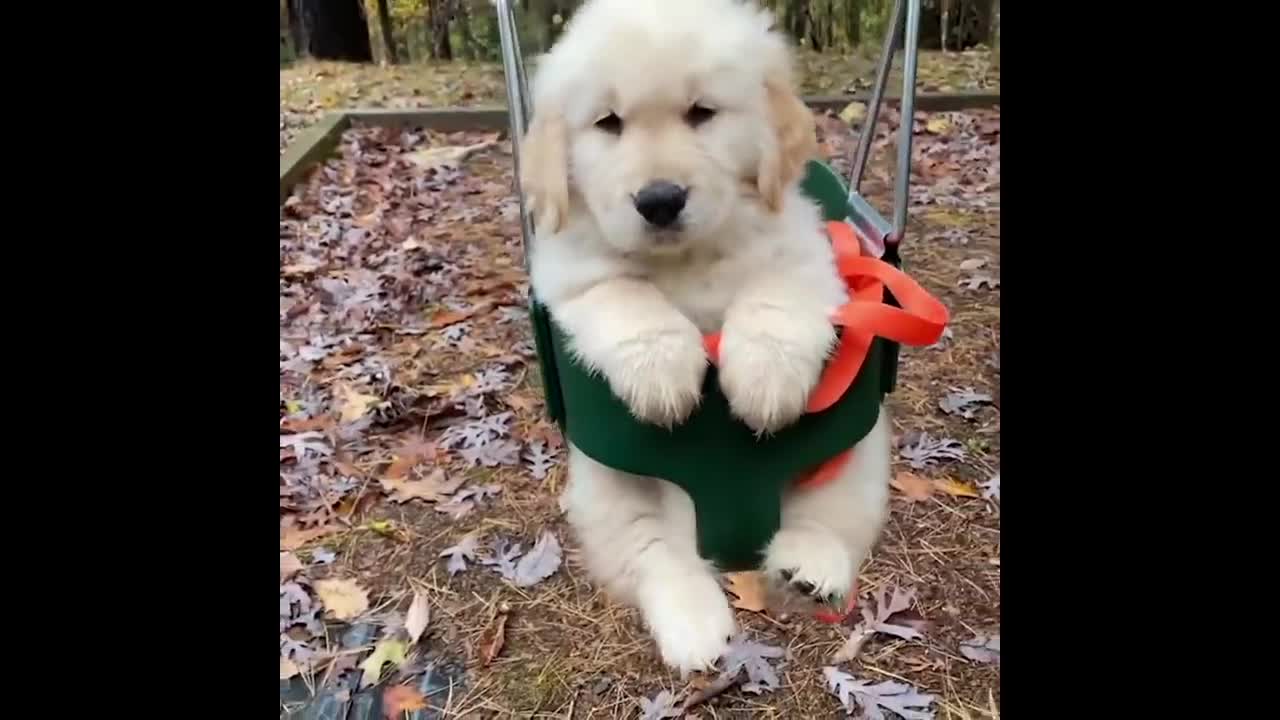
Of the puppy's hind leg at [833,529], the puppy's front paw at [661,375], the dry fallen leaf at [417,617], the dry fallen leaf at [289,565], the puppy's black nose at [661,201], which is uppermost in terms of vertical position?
the puppy's black nose at [661,201]

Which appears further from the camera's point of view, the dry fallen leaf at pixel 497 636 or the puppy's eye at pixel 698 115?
the dry fallen leaf at pixel 497 636

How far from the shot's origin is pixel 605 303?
6.23 ft

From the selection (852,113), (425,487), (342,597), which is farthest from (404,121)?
(342,597)

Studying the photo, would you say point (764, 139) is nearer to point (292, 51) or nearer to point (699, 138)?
point (699, 138)

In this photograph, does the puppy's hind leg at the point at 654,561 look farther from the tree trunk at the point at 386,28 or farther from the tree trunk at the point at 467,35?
the tree trunk at the point at 386,28

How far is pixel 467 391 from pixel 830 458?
1851mm

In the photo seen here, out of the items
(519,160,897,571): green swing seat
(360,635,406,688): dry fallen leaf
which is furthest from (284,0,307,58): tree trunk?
(519,160,897,571): green swing seat

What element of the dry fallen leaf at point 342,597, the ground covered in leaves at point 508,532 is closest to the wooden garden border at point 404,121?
the ground covered in leaves at point 508,532

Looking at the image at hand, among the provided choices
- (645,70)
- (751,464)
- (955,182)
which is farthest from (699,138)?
(955,182)

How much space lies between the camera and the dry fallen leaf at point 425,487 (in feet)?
9.59

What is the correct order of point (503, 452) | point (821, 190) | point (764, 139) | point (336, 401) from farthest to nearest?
point (336, 401)
point (503, 452)
point (821, 190)
point (764, 139)

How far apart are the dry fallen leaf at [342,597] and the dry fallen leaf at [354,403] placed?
83cm

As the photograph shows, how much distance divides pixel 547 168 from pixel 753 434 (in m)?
0.66

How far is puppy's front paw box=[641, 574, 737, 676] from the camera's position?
1.82 metres
